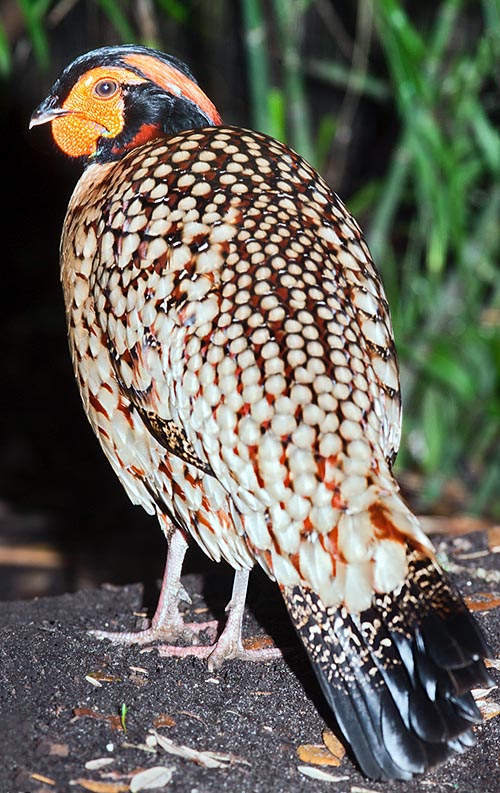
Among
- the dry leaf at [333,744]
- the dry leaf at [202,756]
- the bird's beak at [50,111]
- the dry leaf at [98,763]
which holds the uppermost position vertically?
the bird's beak at [50,111]

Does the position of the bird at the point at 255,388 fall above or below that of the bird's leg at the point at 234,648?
above

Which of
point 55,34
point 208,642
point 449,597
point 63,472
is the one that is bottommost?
point 63,472

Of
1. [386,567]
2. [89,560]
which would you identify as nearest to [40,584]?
[89,560]

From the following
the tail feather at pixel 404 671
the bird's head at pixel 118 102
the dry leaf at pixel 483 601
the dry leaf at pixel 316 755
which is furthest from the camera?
the dry leaf at pixel 483 601

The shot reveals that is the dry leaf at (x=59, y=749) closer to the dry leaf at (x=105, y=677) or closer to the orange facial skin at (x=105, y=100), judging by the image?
the dry leaf at (x=105, y=677)

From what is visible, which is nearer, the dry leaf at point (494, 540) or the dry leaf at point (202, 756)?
the dry leaf at point (202, 756)

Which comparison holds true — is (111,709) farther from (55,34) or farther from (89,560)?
(55,34)

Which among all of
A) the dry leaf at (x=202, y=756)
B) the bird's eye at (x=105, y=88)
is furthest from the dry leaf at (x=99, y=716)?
the bird's eye at (x=105, y=88)

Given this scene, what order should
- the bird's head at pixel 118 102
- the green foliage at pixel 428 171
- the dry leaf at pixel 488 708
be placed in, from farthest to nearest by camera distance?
1. the green foliage at pixel 428 171
2. the bird's head at pixel 118 102
3. the dry leaf at pixel 488 708

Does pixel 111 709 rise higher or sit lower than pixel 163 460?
lower
